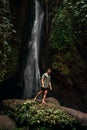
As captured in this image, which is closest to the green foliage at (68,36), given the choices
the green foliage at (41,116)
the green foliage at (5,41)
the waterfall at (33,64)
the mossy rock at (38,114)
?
the waterfall at (33,64)

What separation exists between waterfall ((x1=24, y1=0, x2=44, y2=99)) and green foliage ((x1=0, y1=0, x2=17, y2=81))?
4.66ft

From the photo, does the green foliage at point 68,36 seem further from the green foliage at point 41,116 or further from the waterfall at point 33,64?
the green foliage at point 41,116

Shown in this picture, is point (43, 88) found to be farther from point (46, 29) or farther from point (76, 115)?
point (46, 29)

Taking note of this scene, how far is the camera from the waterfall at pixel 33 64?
1761cm

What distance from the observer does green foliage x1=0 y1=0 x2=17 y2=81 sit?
13.5 m

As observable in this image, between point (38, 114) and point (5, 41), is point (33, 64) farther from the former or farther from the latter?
point (38, 114)

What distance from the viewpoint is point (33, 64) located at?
1789 centimetres

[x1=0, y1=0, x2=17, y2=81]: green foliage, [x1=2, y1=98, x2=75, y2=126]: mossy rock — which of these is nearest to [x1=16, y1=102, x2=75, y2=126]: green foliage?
[x1=2, y1=98, x2=75, y2=126]: mossy rock

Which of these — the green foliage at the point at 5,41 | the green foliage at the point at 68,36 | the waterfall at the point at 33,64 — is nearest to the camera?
the green foliage at the point at 5,41

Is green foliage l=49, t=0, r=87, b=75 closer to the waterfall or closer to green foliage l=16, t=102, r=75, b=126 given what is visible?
the waterfall

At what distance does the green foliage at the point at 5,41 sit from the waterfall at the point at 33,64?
55.9 inches

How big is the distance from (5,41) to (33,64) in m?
4.19

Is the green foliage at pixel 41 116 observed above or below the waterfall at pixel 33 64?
below

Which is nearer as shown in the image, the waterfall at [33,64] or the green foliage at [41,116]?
the green foliage at [41,116]
